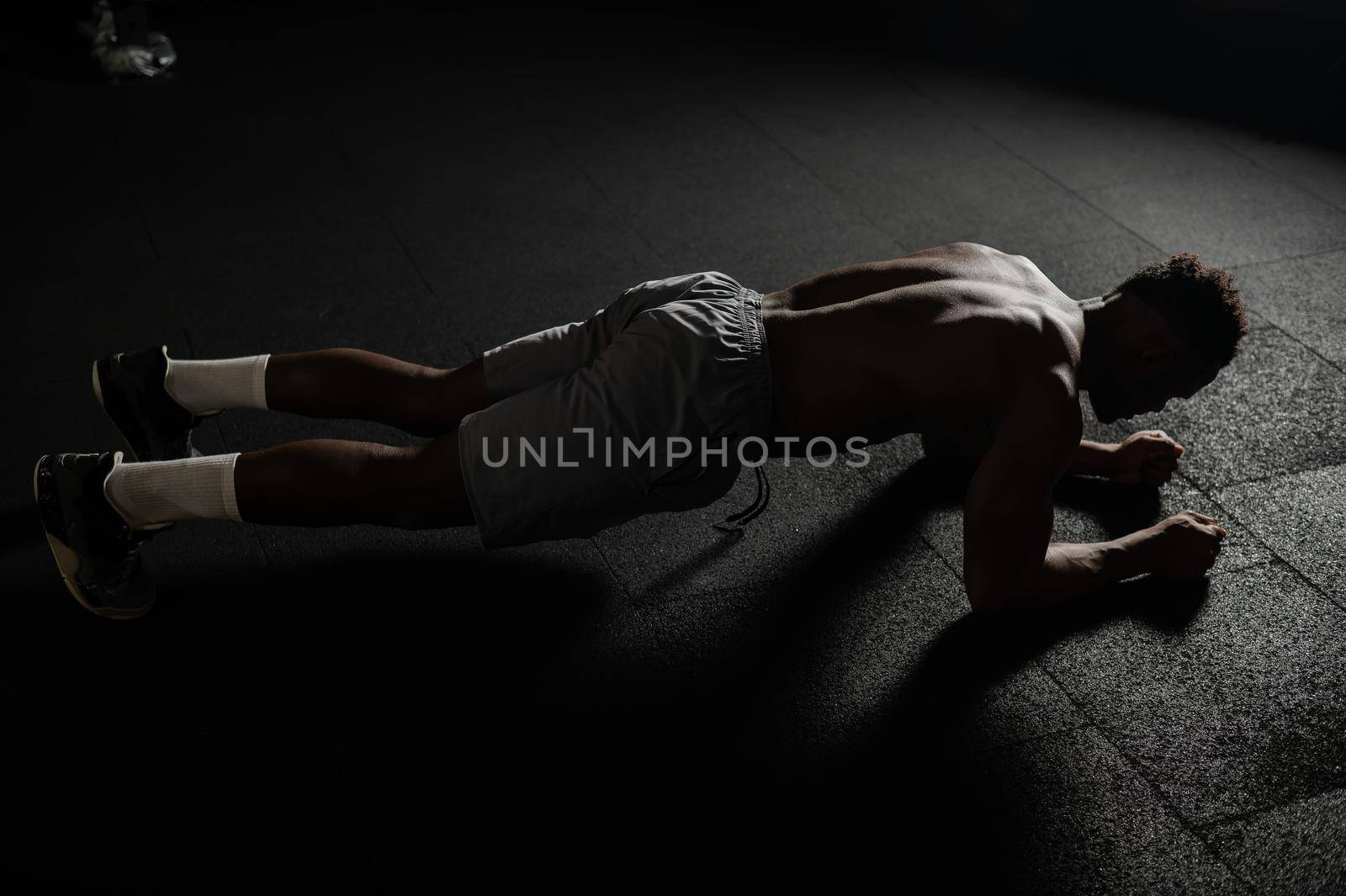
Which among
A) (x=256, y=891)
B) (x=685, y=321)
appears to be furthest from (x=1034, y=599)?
(x=256, y=891)

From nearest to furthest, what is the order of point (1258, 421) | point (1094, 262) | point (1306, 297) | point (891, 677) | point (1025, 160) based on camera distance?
point (891, 677)
point (1258, 421)
point (1306, 297)
point (1094, 262)
point (1025, 160)

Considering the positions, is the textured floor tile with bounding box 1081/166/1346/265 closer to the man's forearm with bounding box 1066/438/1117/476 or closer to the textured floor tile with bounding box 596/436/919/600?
the man's forearm with bounding box 1066/438/1117/476

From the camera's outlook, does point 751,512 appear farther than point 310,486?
Yes

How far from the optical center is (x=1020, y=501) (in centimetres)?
151

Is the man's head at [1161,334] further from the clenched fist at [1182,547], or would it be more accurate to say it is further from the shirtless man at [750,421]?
the clenched fist at [1182,547]

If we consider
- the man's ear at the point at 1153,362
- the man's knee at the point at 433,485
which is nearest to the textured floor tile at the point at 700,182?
the man's ear at the point at 1153,362

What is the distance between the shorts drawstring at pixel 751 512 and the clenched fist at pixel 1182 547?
673 mm

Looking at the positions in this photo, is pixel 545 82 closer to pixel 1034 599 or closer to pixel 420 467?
pixel 420 467

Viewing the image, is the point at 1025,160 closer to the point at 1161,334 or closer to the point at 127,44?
the point at 1161,334

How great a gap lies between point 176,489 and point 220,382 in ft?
0.85

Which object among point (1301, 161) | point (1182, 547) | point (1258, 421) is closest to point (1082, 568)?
point (1182, 547)

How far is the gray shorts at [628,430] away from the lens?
62.0 inches

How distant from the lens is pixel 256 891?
4.56 ft

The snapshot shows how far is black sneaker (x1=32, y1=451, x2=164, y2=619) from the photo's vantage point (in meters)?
1.64
